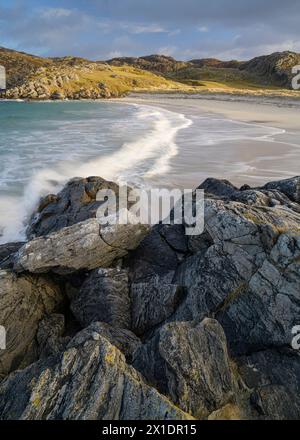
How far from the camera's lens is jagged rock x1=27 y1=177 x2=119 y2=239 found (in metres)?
12.0

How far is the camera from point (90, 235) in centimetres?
919

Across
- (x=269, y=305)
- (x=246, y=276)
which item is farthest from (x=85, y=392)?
(x=246, y=276)

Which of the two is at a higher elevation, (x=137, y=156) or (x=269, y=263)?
(x=269, y=263)

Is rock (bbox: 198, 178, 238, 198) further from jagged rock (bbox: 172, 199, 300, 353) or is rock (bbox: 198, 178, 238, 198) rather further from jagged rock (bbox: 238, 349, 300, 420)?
jagged rock (bbox: 238, 349, 300, 420)

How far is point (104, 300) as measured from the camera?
829 cm

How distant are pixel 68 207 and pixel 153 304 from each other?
6396 mm

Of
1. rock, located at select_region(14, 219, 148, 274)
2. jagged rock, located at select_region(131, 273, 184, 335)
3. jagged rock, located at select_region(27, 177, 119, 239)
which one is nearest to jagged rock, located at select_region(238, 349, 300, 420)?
jagged rock, located at select_region(131, 273, 184, 335)

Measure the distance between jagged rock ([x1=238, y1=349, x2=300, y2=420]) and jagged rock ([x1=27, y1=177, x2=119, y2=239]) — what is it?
705cm

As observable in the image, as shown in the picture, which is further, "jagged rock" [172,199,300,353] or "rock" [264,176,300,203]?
"rock" [264,176,300,203]

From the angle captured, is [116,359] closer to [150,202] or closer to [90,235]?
[90,235]

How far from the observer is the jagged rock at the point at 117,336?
21.6 ft

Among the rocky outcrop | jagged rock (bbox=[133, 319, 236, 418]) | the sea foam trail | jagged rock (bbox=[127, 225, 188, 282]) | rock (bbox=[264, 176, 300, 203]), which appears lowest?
the sea foam trail
